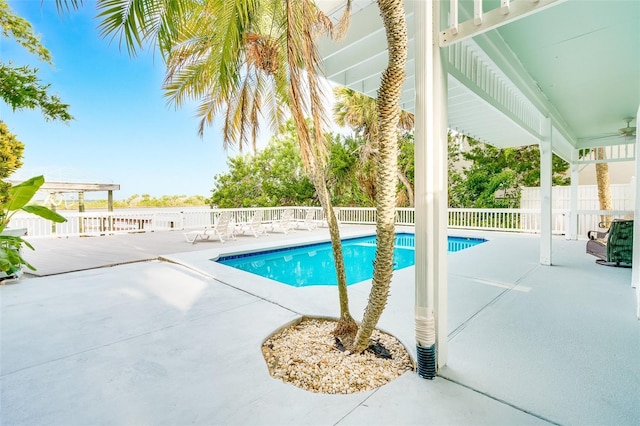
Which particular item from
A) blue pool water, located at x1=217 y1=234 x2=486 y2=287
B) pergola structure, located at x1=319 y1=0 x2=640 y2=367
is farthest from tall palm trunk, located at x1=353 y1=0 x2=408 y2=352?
blue pool water, located at x1=217 y1=234 x2=486 y2=287

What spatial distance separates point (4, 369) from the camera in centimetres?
256

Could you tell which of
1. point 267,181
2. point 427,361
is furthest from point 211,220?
point 427,361

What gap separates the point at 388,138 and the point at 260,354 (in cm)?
224

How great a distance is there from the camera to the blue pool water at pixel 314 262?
7.26 metres

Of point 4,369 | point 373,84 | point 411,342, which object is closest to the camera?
point 4,369

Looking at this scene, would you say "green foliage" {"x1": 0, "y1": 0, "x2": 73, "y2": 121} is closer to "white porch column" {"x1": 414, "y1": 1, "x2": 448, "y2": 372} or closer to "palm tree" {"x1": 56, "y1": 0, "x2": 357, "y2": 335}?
"palm tree" {"x1": 56, "y1": 0, "x2": 357, "y2": 335}

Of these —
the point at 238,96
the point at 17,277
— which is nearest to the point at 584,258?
the point at 238,96

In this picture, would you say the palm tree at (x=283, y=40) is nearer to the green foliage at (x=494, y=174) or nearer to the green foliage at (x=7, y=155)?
the green foliage at (x=7, y=155)

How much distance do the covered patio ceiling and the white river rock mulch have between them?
2631 mm

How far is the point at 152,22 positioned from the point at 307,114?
5.93ft

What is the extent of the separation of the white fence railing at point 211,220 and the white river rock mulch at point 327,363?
30.6 feet

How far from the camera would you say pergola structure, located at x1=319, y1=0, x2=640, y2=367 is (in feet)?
7.75

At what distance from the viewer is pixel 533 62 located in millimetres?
4246

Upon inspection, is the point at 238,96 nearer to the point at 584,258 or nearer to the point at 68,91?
the point at 584,258
